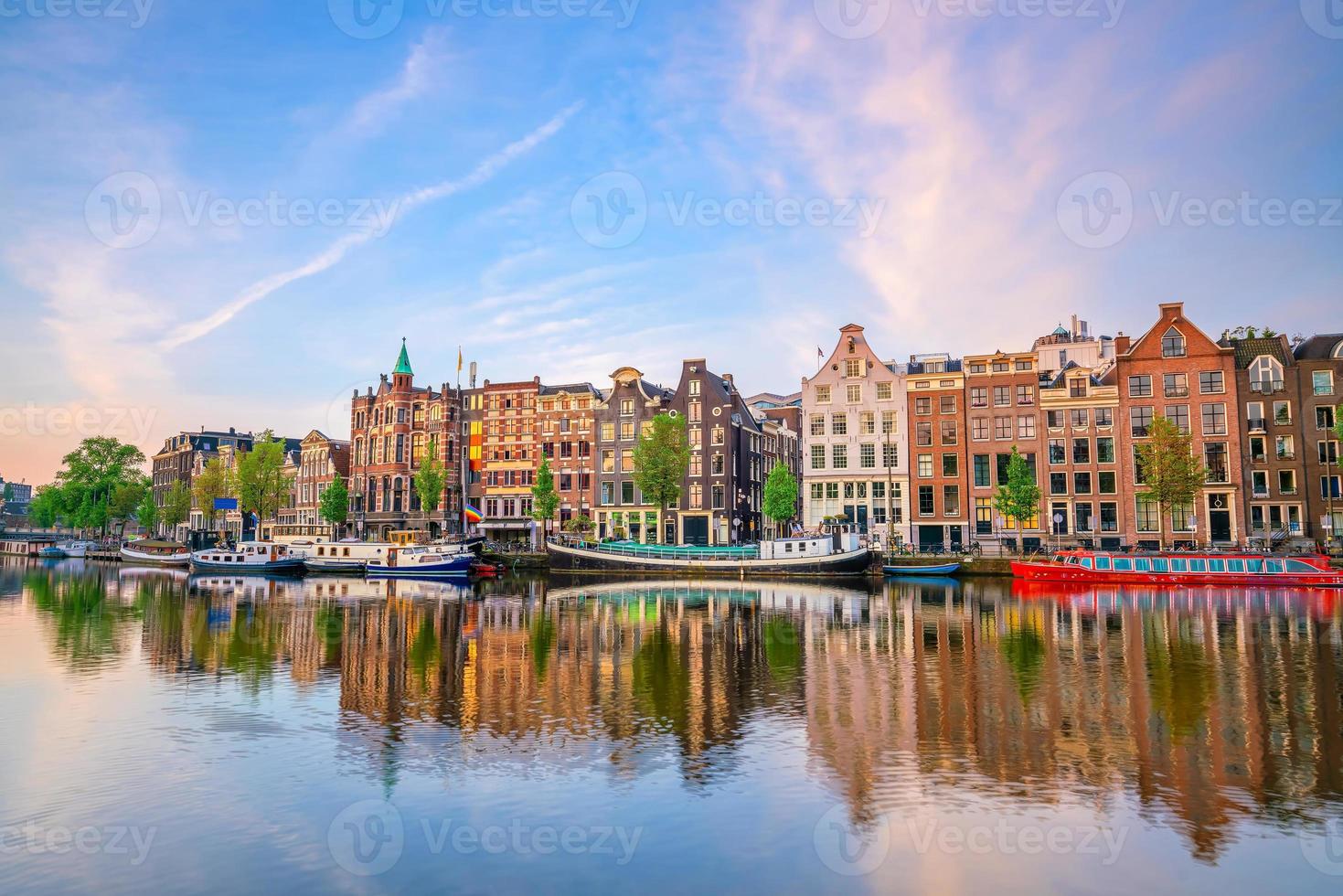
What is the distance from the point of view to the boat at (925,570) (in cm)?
6384

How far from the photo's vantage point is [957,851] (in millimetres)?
11922

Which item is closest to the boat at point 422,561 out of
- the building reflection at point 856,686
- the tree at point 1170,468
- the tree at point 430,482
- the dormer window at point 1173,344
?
the tree at point 430,482

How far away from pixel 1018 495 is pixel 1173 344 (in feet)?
61.1

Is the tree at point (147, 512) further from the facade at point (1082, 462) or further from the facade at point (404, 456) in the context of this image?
the facade at point (1082, 462)

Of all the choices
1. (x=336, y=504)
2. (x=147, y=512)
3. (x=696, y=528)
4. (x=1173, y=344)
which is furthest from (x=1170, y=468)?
→ (x=147, y=512)

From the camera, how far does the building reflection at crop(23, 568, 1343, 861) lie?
1500 centimetres

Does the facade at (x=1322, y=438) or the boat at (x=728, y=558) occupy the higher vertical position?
the facade at (x=1322, y=438)

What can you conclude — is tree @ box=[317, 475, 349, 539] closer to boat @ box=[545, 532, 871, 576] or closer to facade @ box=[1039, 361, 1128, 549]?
boat @ box=[545, 532, 871, 576]

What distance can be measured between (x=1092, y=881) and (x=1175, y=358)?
233ft

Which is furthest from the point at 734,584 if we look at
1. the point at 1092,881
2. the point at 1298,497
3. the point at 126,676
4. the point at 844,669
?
the point at 1092,881

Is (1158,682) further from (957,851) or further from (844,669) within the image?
(957,851)

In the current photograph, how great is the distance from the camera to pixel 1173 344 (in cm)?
7050

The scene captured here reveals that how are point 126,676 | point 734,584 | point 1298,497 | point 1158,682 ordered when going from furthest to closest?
point 1298,497 < point 734,584 < point 126,676 < point 1158,682

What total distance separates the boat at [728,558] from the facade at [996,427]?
15.6m
